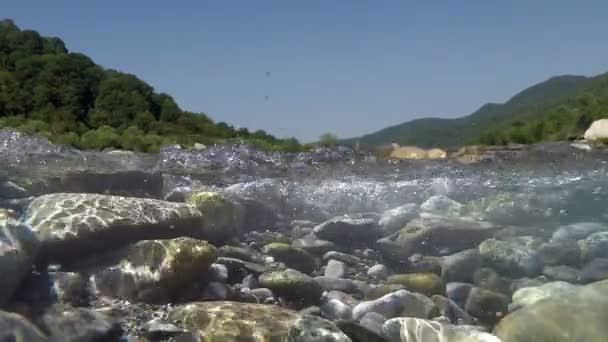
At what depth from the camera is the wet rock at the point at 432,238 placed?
349 inches

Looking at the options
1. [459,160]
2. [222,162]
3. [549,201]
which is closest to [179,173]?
[222,162]

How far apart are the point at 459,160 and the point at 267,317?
12505mm

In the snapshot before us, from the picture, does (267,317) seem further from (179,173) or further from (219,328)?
(179,173)

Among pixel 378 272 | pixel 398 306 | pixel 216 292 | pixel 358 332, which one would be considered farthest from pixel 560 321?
pixel 216 292

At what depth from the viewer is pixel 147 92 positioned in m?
28.0

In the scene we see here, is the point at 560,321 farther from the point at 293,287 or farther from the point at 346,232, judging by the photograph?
the point at 346,232

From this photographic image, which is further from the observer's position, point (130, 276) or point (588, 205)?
point (588, 205)

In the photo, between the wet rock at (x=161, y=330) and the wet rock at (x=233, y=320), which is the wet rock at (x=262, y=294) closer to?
the wet rock at (x=233, y=320)

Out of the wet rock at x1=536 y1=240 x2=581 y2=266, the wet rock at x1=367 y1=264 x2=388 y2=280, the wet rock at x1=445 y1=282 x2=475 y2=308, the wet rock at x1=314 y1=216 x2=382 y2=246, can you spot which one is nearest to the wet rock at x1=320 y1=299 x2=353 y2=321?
the wet rock at x1=445 y1=282 x2=475 y2=308

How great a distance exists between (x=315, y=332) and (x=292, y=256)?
10.9 feet

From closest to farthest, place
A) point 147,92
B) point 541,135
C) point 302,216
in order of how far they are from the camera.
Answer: point 302,216 → point 541,135 → point 147,92

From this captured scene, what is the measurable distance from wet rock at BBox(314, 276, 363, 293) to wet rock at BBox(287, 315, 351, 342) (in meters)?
1.86

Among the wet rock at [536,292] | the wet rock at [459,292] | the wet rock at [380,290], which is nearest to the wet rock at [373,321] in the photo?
the wet rock at [380,290]

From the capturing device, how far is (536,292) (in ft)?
20.7
